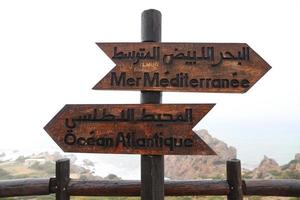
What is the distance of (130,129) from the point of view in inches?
115

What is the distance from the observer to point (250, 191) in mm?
3701

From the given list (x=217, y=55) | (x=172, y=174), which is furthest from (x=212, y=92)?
(x=172, y=174)

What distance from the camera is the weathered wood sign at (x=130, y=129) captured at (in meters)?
2.86

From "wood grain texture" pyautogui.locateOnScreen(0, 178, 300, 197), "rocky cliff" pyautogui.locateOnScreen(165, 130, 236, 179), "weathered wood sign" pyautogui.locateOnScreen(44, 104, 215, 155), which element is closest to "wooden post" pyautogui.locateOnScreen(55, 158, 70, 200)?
"wood grain texture" pyautogui.locateOnScreen(0, 178, 300, 197)

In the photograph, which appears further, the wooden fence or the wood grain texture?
the wood grain texture

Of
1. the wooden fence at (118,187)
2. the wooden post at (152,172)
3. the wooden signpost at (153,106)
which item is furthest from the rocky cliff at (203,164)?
the wooden signpost at (153,106)

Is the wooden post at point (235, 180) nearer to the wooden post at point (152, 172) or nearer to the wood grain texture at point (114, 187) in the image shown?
the wood grain texture at point (114, 187)

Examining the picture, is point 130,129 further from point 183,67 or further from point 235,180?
point 235,180

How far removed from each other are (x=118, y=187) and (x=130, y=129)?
1094 mm

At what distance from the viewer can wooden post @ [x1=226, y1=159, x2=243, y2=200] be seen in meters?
3.43

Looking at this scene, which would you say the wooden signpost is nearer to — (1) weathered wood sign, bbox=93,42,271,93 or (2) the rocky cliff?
(1) weathered wood sign, bbox=93,42,271,93

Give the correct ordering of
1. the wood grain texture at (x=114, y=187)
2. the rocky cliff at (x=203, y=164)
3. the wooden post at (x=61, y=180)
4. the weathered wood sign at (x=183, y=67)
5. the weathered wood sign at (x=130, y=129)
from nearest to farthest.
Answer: the weathered wood sign at (x=130, y=129), the weathered wood sign at (x=183, y=67), the wooden post at (x=61, y=180), the wood grain texture at (x=114, y=187), the rocky cliff at (x=203, y=164)

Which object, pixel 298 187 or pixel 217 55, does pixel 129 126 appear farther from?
pixel 298 187

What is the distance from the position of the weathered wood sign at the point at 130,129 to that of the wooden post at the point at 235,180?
775 millimetres
